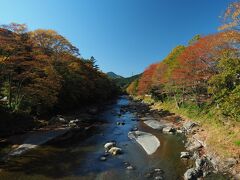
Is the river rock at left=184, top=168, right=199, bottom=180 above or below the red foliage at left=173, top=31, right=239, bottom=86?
below

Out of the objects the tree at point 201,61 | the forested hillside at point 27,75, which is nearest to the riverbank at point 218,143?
the tree at point 201,61

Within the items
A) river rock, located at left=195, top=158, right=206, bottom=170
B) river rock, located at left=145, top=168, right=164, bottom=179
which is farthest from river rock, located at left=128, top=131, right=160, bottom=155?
river rock, located at left=195, top=158, right=206, bottom=170

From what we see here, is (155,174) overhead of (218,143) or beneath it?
beneath

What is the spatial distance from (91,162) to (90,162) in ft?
0.30

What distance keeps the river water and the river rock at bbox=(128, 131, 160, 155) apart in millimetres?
573

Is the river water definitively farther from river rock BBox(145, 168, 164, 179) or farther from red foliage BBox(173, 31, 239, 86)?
red foliage BBox(173, 31, 239, 86)

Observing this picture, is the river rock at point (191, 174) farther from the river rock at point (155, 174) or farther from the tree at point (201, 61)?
the tree at point (201, 61)

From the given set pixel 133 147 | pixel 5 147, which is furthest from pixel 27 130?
pixel 133 147

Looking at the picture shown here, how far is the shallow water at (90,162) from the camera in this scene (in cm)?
1878

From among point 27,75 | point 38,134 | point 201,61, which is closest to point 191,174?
point 38,134

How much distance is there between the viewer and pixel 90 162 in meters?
21.8

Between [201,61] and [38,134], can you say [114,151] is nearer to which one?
[38,134]

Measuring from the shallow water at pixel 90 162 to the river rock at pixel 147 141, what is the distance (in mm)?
588

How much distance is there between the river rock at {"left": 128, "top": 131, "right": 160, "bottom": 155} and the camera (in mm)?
26256
